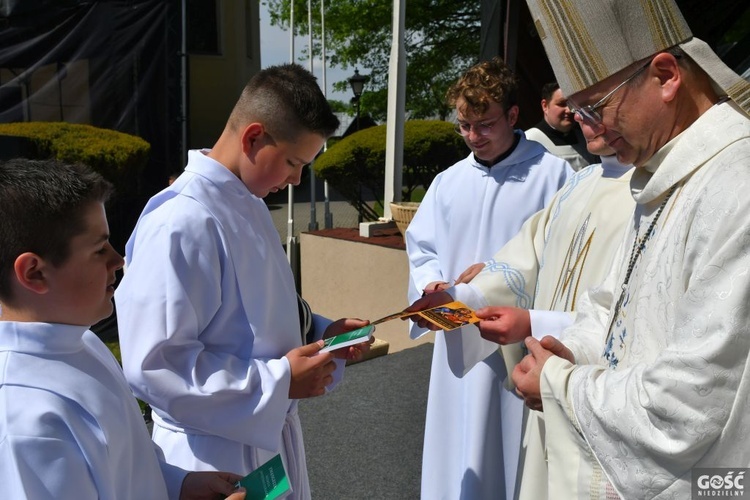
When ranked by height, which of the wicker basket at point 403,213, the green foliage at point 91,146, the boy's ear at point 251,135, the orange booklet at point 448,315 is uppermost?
the boy's ear at point 251,135

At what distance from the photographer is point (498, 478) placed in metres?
3.33

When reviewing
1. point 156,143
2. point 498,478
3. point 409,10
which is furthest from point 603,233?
point 409,10

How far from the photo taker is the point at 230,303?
2.09 meters

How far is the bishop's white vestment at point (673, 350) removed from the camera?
1352 millimetres

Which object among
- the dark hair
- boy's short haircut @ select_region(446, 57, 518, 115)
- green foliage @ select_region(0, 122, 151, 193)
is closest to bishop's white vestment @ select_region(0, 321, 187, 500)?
boy's short haircut @ select_region(446, 57, 518, 115)

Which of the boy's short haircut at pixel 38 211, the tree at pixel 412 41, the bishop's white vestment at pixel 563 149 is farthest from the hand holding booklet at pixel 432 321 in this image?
the tree at pixel 412 41

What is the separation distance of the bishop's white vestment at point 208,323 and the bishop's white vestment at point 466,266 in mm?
1201

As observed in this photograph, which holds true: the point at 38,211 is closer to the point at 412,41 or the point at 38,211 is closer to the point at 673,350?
the point at 673,350

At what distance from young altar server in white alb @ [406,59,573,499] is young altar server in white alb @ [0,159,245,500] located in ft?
5.87

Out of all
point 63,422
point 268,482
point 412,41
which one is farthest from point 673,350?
point 412,41

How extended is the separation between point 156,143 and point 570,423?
8690 mm

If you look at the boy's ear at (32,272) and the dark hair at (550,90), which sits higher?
the dark hair at (550,90)

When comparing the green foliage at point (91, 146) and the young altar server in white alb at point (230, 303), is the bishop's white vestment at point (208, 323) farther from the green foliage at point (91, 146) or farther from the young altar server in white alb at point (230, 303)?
the green foliage at point (91, 146)
